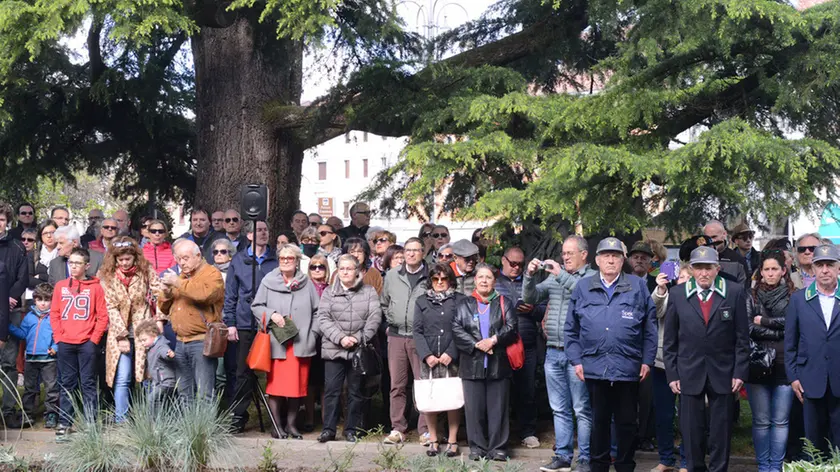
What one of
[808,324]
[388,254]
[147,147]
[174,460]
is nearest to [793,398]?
[808,324]

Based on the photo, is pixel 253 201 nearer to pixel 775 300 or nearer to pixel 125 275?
pixel 125 275

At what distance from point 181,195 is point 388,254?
662 cm

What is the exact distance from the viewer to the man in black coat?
7801mm

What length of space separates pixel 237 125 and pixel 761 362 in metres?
8.39

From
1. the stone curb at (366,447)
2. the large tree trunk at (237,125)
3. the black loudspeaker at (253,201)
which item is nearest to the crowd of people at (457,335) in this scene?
the stone curb at (366,447)

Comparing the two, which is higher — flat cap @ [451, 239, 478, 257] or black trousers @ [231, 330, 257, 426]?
flat cap @ [451, 239, 478, 257]

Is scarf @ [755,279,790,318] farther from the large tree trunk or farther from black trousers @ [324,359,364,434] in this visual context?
the large tree trunk

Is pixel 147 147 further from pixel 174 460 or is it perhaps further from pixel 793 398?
pixel 793 398

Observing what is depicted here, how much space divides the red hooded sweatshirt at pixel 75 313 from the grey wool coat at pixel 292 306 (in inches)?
62.3

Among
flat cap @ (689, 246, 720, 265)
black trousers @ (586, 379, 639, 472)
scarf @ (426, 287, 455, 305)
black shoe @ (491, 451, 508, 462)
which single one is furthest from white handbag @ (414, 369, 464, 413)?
flat cap @ (689, 246, 720, 265)

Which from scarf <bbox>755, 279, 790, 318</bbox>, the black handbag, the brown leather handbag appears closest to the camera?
the black handbag

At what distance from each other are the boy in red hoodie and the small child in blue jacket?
0.51 meters

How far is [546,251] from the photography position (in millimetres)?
10398

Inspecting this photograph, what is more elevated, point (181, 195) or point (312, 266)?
point (181, 195)
